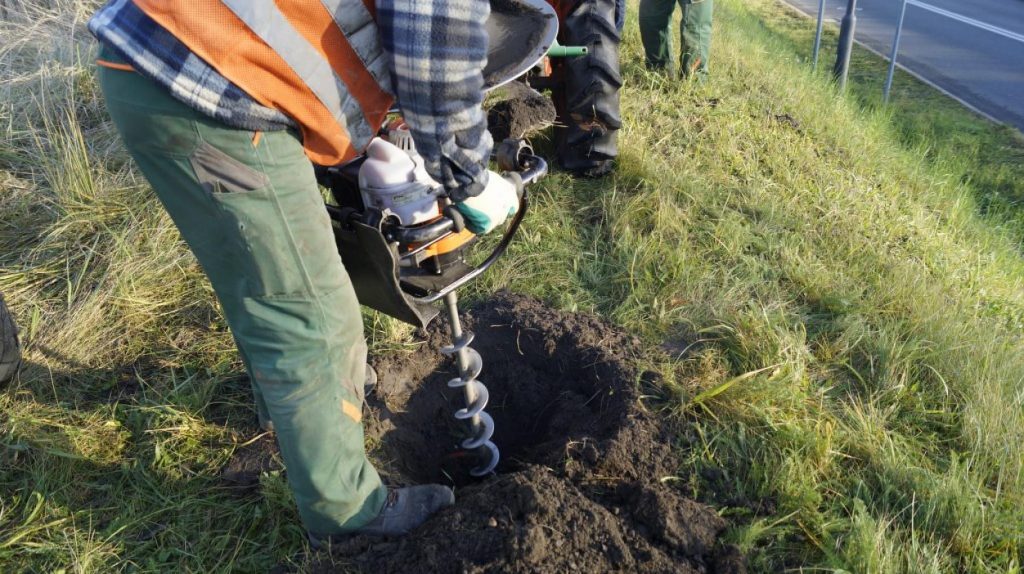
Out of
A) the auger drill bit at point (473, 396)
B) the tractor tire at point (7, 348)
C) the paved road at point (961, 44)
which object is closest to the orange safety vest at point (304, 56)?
the auger drill bit at point (473, 396)

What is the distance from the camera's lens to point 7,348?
115 inches

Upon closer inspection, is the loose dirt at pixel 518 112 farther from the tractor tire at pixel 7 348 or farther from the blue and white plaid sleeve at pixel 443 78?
the tractor tire at pixel 7 348

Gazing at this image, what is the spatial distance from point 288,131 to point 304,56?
20 cm

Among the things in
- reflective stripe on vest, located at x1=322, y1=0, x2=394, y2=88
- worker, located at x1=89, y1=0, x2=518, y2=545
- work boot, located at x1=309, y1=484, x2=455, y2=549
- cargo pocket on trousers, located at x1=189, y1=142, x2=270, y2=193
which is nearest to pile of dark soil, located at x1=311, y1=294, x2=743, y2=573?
work boot, located at x1=309, y1=484, x2=455, y2=549

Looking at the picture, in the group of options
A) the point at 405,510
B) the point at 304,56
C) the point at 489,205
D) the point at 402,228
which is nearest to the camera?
the point at 304,56

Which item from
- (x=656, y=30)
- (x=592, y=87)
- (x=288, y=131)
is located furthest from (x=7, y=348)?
(x=656, y=30)

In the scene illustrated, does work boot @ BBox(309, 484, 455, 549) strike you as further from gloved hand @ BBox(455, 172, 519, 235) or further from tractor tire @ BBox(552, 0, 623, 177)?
tractor tire @ BBox(552, 0, 623, 177)

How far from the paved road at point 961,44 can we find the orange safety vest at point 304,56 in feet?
24.6

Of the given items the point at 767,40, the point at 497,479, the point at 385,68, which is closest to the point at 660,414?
the point at 497,479

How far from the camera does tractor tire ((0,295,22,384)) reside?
9.50 feet

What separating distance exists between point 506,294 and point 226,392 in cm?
124

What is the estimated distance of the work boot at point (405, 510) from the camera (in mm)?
2197

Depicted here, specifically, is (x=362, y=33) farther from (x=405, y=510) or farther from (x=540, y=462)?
(x=540, y=462)

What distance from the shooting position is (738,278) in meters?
3.36
